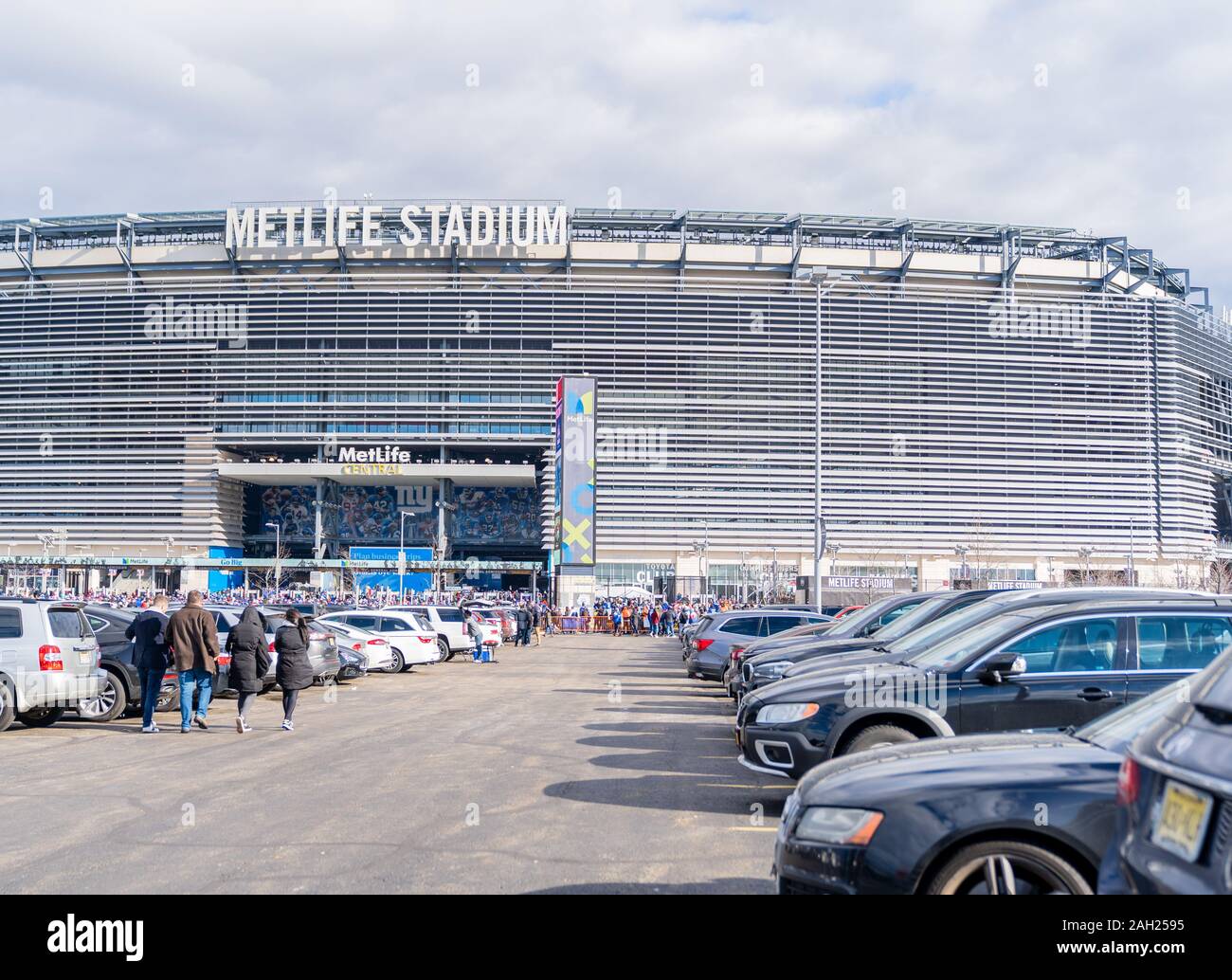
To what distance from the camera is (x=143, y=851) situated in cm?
721

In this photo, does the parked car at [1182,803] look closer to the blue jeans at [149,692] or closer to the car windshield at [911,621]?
the car windshield at [911,621]

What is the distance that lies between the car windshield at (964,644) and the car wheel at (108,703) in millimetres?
11219

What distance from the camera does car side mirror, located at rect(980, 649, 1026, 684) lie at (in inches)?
296

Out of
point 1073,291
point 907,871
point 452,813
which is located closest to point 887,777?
point 907,871

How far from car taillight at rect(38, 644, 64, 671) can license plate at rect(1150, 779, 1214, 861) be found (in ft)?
42.8

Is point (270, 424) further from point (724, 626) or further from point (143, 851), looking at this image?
point (143, 851)

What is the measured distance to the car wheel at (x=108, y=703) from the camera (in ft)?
47.5

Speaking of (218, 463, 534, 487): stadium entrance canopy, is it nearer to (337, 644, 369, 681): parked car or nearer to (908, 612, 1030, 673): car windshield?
(337, 644, 369, 681): parked car

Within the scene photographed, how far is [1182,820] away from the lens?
3139 mm

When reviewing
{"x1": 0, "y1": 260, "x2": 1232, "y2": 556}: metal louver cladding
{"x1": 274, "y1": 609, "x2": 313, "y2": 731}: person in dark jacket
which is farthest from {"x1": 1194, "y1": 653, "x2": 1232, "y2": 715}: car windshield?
{"x1": 0, "y1": 260, "x2": 1232, "y2": 556}: metal louver cladding

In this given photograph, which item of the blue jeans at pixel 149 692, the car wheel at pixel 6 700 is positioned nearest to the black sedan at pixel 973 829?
the blue jeans at pixel 149 692

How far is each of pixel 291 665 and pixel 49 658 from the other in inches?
114

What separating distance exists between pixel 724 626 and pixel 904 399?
7025 cm

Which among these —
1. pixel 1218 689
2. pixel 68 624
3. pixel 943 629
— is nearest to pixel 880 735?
pixel 943 629
